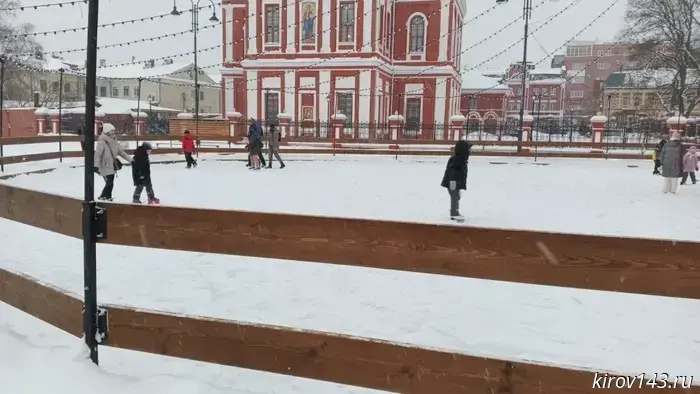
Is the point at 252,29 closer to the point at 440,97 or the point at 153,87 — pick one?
the point at 440,97

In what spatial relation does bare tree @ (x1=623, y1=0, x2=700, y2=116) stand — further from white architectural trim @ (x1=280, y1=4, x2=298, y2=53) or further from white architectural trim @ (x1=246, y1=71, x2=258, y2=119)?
white architectural trim @ (x1=246, y1=71, x2=258, y2=119)

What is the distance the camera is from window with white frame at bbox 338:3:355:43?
1521 inches

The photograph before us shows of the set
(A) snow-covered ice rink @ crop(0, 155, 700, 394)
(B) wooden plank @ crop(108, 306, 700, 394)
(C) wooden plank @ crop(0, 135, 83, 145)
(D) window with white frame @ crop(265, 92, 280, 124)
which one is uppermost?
(D) window with white frame @ crop(265, 92, 280, 124)

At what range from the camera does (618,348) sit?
4.33 m

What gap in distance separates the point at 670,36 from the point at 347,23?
24.8 meters

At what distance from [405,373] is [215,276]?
13.0ft

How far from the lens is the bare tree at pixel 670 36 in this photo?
3953cm

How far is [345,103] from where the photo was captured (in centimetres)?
3938

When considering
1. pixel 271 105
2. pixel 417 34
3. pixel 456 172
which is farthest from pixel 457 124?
pixel 456 172

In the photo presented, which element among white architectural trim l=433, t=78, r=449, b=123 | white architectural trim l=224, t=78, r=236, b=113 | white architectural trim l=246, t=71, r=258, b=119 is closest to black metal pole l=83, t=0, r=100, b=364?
white architectural trim l=246, t=71, r=258, b=119

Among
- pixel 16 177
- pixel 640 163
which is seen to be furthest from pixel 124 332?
pixel 640 163

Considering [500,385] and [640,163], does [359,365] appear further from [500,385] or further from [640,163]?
[640,163]

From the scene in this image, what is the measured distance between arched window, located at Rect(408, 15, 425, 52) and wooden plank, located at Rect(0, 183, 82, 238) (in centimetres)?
4071

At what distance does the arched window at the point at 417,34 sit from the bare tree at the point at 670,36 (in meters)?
16.0
